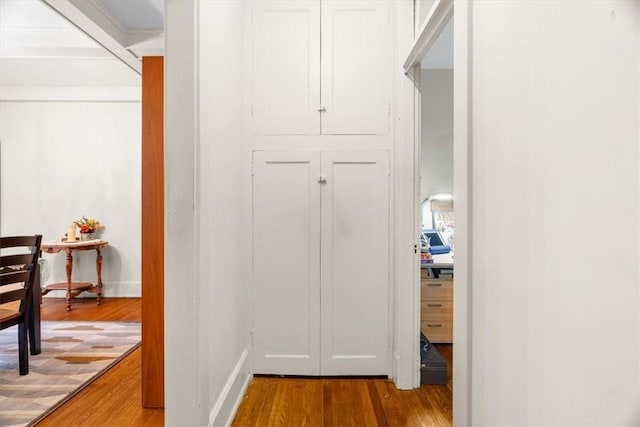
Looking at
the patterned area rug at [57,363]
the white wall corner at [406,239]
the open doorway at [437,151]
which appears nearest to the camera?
the patterned area rug at [57,363]

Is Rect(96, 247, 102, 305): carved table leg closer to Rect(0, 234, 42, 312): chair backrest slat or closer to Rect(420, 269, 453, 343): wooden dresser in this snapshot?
Rect(0, 234, 42, 312): chair backrest slat

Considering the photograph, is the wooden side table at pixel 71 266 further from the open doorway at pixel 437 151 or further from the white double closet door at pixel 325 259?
the open doorway at pixel 437 151

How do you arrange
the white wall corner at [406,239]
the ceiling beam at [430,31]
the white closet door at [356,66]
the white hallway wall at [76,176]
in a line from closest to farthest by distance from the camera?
the ceiling beam at [430,31] < the white wall corner at [406,239] < the white closet door at [356,66] < the white hallway wall at [76,176]

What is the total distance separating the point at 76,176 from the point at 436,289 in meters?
4.71

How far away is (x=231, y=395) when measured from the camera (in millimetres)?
1895

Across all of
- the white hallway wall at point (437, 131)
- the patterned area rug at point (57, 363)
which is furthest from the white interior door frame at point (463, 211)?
the white hallway wall at point (437, 131)

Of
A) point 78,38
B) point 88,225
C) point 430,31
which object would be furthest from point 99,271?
point 430,31

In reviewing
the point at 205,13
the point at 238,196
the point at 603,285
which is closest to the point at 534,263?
the point at 603,285

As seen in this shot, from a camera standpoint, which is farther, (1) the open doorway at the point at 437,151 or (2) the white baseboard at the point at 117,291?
(2) the white baseboard at the point at 117,291

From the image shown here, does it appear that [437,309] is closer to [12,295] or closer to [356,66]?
[356,66]

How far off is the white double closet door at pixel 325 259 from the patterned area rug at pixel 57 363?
1375 mm

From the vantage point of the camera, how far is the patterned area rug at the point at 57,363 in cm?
206

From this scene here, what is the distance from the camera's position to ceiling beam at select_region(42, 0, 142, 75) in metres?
2.44

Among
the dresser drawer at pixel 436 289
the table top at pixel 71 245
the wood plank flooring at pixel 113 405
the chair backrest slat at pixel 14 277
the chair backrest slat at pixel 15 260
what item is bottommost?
the wood plank flooring at pixel 113 405
